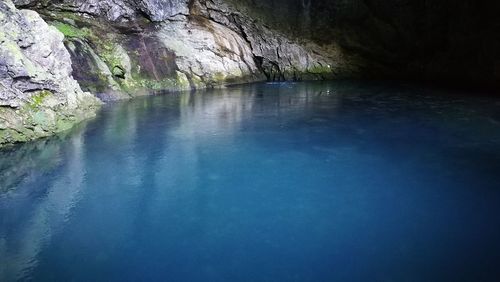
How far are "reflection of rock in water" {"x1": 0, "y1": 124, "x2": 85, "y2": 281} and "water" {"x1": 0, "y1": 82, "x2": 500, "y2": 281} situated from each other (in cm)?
2

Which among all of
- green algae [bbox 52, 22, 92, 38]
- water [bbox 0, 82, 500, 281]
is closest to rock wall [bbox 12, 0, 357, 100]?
green algae [bbox 52, 22, 92, 38]

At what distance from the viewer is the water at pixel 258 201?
4285 millimetres

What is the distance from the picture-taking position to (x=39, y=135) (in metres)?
9.44

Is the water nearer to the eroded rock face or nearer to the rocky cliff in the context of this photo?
the eroded rock face

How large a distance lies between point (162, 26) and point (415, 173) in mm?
14662

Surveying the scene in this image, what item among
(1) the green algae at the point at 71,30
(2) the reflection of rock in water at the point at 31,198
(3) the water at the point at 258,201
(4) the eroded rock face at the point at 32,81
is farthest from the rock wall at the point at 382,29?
(2) the reflection of rock in water at the point at 31,198

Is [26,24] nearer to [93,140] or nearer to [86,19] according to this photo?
[93,140]

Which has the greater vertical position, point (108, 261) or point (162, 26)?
point (162, 26)

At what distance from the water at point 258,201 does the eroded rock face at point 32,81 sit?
2.00 ft

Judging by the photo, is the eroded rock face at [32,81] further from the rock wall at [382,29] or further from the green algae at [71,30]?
the rock wall at [382,29]

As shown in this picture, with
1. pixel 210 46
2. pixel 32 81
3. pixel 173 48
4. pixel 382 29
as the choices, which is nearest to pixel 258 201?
pixel 32 81

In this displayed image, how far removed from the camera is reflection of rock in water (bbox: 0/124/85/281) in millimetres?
4590

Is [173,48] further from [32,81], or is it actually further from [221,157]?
[221,157]

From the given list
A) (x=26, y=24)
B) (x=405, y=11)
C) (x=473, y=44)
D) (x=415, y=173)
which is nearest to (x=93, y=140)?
(x=26, y=24)
